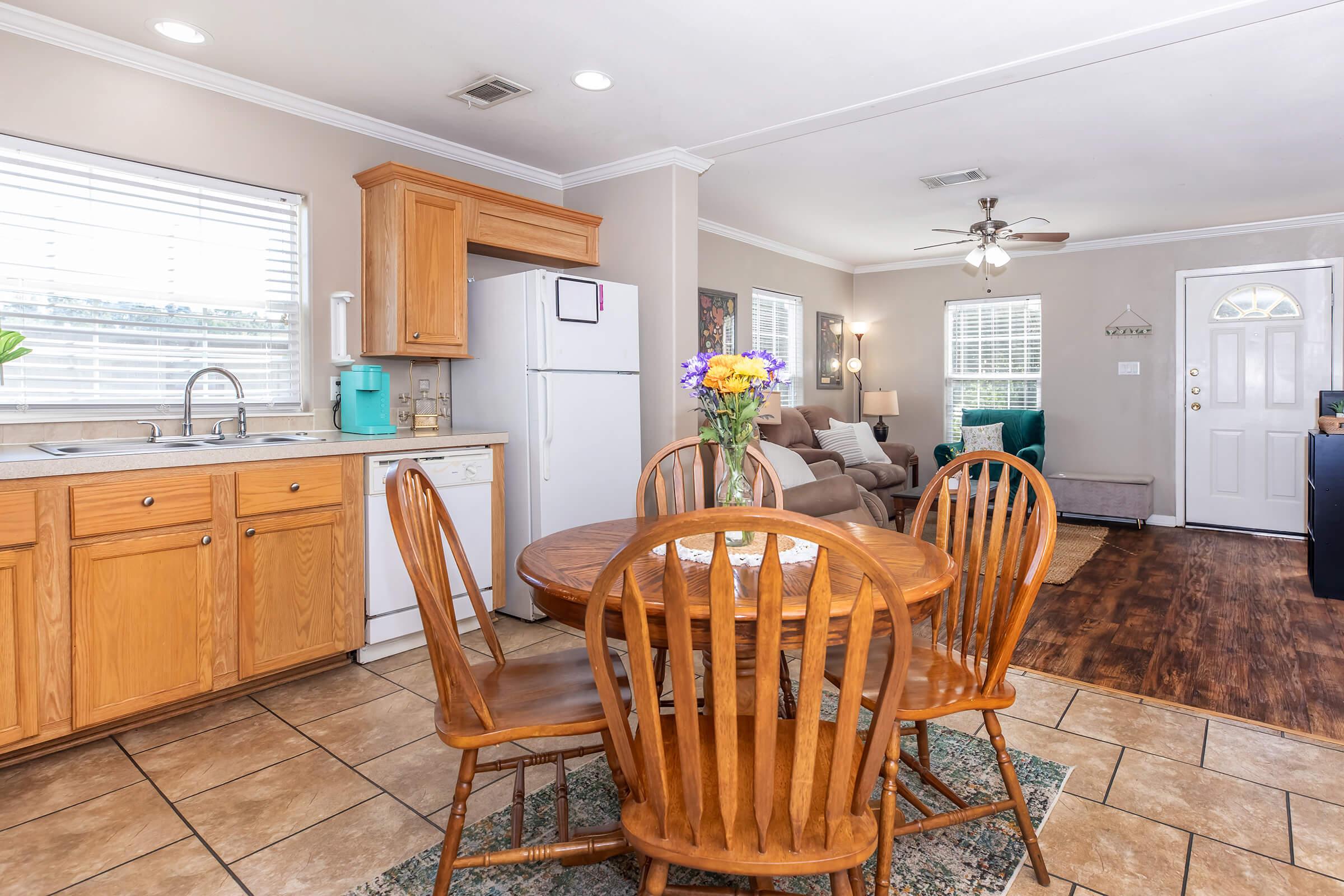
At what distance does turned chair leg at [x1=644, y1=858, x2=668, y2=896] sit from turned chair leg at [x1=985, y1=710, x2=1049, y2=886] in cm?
88

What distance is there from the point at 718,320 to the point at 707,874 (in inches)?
185

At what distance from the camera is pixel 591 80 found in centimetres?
312

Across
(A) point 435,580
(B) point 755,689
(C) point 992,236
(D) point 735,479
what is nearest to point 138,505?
(A) point 435,580

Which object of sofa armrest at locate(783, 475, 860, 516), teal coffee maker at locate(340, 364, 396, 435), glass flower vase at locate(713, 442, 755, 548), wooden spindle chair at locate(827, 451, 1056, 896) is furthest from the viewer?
sofa armrest at locate(783, 475, 860, 516)

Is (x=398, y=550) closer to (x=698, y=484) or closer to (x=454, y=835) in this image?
(x=698, y=484)

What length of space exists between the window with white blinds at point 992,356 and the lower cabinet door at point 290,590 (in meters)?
5.96

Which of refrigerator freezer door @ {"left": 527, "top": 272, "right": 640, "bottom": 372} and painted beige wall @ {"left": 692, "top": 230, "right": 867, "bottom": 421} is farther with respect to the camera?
painted beige wall @ {"left": 692, "top": 230, "right": 867, "bottom": 421}

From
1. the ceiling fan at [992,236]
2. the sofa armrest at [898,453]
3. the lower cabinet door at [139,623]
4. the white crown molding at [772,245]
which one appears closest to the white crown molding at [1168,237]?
the white crown molding at [772,245]

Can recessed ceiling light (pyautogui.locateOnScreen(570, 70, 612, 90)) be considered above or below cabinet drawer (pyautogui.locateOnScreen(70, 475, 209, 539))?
above

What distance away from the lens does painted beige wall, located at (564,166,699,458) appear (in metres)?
4.07

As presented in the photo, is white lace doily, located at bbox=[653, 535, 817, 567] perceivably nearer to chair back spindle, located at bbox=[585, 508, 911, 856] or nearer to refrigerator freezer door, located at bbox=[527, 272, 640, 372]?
chair back spindle, located at bbox=[585, 508, 911, 856]

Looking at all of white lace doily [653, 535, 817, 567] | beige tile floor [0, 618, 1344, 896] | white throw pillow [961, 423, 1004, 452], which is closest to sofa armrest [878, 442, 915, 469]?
white throw pillow [961, 423, 1004, 452]

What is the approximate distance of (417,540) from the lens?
1.59 metres

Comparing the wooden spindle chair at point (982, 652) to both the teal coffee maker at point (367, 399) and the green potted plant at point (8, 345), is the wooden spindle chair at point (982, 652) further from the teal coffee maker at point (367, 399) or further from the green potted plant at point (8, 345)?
the green potted plant at point (8, 345)
